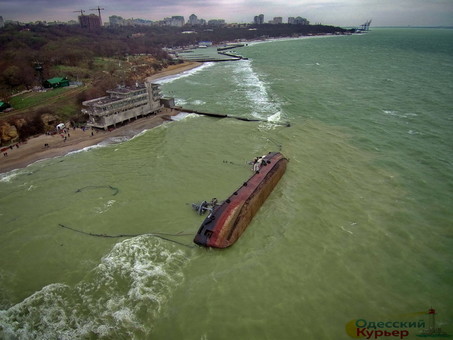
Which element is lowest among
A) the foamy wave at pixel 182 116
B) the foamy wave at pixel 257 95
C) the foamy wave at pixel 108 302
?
the foamy wave at pixel 108 302

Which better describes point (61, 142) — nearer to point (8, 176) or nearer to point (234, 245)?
point (8, 176)

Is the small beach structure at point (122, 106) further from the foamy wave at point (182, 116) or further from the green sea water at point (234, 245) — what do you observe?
the green sea water at point (234, 245)

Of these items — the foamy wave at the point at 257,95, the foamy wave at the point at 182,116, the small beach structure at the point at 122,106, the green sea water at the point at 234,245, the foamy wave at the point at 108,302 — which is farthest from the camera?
the foamy wave at the point at 257,95

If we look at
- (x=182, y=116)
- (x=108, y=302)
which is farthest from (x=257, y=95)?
(x=108, y=302)

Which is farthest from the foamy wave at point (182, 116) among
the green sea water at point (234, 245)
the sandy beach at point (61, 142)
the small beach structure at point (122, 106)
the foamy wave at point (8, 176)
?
the foamy wave at point (8, 176)

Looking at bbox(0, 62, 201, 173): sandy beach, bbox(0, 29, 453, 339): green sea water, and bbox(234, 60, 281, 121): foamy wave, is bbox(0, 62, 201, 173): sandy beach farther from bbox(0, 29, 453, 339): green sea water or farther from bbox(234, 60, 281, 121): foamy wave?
bbox(234, 60, 281, 121): foamy wave

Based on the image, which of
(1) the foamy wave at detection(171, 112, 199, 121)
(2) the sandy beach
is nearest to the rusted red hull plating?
(2) the sandy beach
